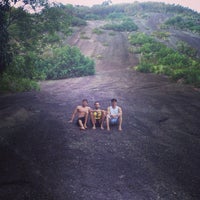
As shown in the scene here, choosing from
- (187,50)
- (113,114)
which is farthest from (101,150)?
(187,50)

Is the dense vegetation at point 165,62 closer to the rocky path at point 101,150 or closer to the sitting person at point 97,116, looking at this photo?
the rocky path at point 101,150

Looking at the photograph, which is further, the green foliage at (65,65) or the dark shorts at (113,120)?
the green foliage at (65,65)

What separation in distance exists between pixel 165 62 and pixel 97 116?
46.0ft

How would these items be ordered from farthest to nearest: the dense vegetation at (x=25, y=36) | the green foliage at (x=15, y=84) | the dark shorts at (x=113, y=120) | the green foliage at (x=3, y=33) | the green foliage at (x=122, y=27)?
the green foliage at (x=122, y=27) → the green foliage at (x=15, y=84) → the dense vegetation at (x=25, y=36) → the green foliage at (x=3, y=33) → the dark shorts at (x=113, y=120)

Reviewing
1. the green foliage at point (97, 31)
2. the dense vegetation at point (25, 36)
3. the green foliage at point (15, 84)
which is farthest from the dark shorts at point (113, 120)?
the green foliage at point (97, 31)

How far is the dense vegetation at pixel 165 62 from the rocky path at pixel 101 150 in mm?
3286

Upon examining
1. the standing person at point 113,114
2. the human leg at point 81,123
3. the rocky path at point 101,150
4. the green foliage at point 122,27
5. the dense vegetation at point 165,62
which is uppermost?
the green foliage at point 122,27

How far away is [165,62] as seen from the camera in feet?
69.3

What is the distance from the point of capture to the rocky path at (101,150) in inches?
213

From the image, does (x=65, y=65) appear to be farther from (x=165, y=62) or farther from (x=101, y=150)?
(x=101, y=150)

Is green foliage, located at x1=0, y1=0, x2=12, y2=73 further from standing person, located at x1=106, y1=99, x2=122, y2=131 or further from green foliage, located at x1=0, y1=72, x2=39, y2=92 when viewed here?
standing person, located at x1=106, y1=99, x2=122, y2=131

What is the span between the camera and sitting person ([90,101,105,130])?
28.2ft

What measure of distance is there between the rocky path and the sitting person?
44 cm

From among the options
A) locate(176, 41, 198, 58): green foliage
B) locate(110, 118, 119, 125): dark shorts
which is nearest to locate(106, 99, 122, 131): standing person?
locate(110, 118, 119, 125): dark shorts
